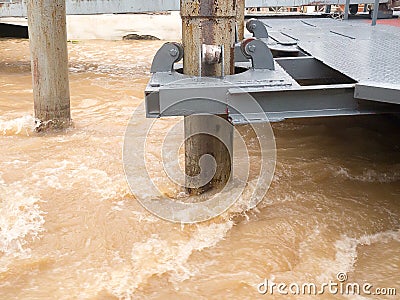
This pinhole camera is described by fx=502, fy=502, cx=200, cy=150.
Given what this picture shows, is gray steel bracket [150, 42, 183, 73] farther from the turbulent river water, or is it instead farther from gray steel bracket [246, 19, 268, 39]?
gray steel bracket [246, 19, 268, 39]

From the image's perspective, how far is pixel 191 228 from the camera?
4.00 metres

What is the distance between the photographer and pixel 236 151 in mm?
5844

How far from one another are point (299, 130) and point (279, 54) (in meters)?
1.71

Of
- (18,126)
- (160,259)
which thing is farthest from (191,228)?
(18,126)

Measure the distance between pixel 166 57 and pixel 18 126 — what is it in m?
3.87

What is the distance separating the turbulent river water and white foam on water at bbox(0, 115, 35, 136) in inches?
4.1

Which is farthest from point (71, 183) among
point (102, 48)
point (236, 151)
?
point (102, 48)

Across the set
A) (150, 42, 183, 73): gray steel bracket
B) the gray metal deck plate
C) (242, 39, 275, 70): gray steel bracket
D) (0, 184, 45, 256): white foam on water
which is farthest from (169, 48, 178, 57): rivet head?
(0, 184, 45, 256): white foam on water

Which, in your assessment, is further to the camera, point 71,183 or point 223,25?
point 71,183

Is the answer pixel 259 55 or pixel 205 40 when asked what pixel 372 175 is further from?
pixel 205 40

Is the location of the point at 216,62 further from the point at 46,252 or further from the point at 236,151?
the point at 236,151

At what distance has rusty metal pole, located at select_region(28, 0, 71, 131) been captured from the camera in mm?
6199

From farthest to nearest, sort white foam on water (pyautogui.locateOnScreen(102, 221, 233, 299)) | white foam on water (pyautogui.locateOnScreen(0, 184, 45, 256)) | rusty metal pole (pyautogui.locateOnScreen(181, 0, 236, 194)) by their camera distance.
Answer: white foam on water (pyautogui.locateOnScreen(0, 184, 45, 256)), rusty metal pole (pyautogui.locateOnScreen(181, 0, 236, 194)), white foam on water (pyautogui.locateOnScreen(102, 221, 233, 299))

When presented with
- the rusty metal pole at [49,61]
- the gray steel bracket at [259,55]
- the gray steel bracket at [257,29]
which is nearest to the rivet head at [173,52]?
the gray steel bracket at [259,55]
